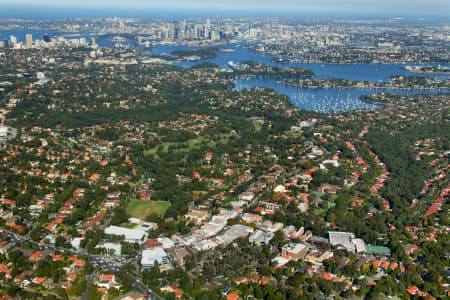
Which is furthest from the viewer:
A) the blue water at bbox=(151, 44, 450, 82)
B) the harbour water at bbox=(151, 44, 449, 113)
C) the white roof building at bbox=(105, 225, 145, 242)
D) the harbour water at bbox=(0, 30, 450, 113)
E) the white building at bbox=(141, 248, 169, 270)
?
the blue water at bbox=(151, 44, 450, 82)

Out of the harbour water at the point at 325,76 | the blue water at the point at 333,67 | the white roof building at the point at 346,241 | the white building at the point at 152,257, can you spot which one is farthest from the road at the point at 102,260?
the blue water at the point at 333,67

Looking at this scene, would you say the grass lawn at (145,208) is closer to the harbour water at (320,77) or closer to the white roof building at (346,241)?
the white roof building at (346,241)

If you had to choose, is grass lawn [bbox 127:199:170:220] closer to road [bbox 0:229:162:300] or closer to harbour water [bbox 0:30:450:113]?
road [bbox 0:229:162:300]

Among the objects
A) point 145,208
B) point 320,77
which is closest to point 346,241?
point 145,208

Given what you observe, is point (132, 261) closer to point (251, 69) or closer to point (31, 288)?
point (31, 288)

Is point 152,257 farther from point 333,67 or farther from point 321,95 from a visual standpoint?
point 333,67

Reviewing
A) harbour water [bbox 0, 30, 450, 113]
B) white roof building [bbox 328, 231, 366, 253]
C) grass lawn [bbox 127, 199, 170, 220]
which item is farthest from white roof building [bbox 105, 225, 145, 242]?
harbour water [bbox 0, 30, 450, 113]
